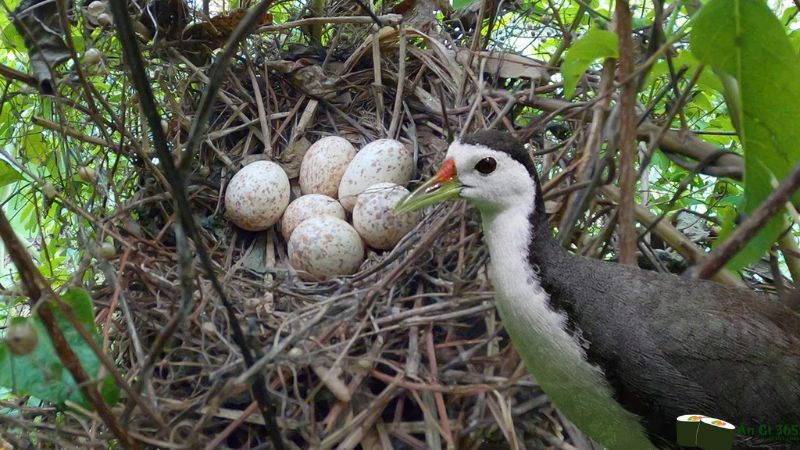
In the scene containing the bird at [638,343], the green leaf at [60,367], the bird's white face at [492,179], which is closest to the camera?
the green leaf at [60,367]

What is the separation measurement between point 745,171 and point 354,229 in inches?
46.2

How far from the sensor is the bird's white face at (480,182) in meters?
1.07

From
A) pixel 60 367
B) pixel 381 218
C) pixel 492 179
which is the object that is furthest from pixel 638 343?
pixel 381 218

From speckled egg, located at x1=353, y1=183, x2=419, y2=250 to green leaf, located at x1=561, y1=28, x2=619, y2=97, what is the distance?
0.84 meters

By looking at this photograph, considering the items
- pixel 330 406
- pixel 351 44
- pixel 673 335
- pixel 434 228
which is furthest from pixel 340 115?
pixel 673 335

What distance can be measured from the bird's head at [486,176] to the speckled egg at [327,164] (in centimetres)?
79

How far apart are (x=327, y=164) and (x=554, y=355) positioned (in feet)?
3.58

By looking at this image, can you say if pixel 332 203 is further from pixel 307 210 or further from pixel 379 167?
pixel 379 167

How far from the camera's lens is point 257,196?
1.80m

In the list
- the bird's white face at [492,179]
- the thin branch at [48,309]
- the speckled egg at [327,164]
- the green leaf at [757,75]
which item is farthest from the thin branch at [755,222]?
the speckled egg at [327,164]

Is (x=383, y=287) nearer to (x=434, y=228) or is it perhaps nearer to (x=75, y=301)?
(x=434, y=228)

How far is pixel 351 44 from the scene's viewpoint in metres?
2.15

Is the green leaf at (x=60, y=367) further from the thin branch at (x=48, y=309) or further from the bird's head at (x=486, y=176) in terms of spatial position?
the bird's head at (x=486, y=176)

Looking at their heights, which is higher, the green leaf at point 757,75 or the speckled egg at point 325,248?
the green leaf at point 757,75
